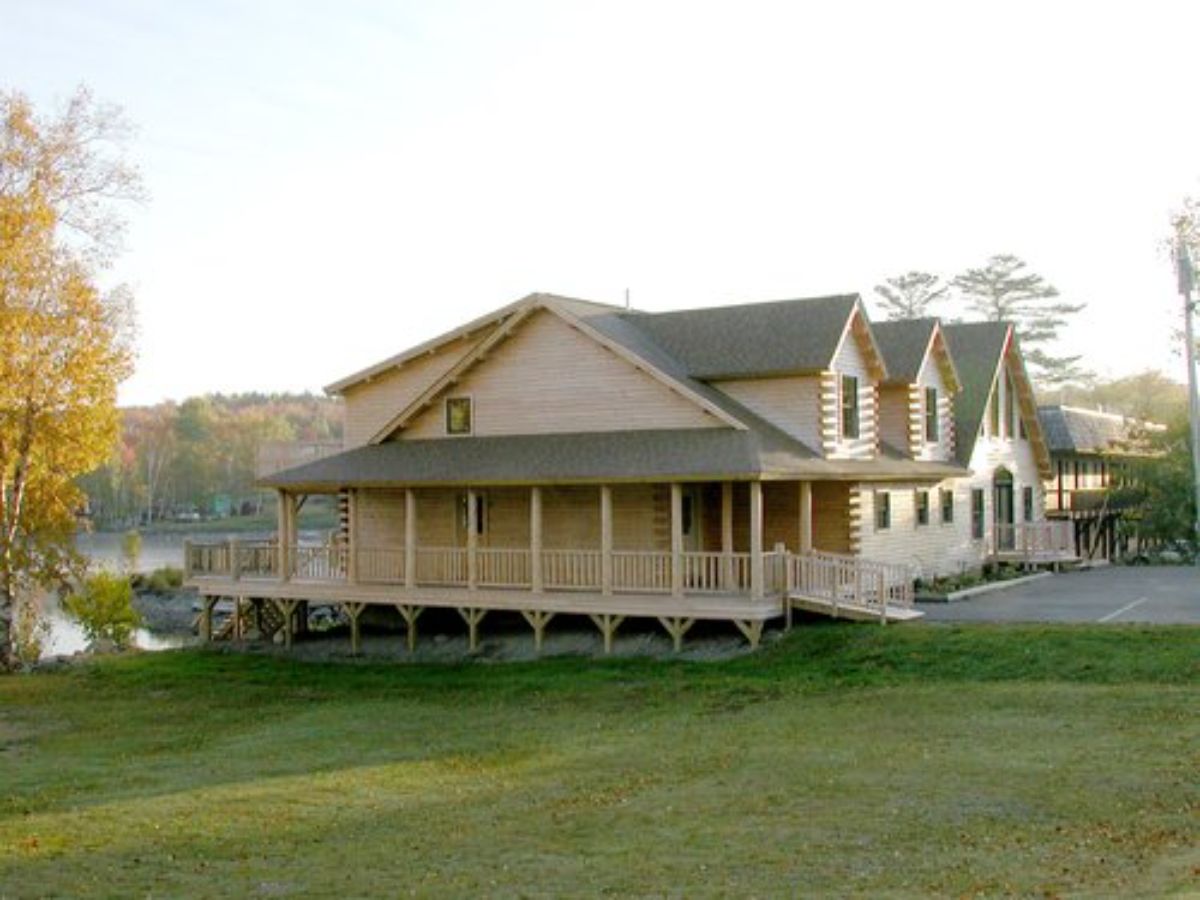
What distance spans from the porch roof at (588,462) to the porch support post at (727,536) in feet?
4.47

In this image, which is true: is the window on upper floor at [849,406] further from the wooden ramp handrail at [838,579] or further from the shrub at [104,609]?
the shrub at [104,609]

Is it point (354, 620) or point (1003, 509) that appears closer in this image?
point (354, 620)

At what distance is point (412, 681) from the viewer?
2661 cm

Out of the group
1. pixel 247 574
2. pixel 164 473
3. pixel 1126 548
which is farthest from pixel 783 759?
pixel 164 473

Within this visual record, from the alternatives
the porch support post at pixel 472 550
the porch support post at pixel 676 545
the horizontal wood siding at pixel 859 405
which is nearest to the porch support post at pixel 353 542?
the porch support post at pixel 472 550

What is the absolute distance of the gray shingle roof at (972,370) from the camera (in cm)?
3700

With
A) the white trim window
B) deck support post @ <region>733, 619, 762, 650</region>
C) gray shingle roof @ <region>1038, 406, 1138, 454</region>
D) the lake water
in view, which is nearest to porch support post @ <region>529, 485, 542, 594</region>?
the white trim window

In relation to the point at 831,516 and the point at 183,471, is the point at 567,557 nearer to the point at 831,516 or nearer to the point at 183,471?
the point at 831,516

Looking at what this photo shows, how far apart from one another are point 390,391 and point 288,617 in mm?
6285

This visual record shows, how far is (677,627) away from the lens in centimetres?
2594

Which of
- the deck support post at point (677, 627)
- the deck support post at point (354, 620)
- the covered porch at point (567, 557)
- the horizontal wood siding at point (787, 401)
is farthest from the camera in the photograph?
the deck support post at point (354, 620)

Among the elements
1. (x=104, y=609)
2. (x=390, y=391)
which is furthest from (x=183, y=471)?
(x=390, y=391)

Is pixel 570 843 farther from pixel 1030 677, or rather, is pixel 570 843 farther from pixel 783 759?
pixel 1030 677

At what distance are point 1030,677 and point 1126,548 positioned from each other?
31.3 meters
